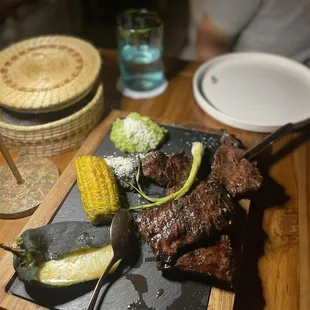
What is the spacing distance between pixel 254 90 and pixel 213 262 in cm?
79

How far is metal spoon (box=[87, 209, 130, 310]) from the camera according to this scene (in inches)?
33.0

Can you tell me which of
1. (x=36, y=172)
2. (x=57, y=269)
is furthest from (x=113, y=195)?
(x=36, y=172)

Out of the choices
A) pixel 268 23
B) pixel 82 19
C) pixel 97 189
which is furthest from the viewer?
pixel 82 19

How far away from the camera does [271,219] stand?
103cm

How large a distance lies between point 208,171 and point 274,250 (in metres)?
0.27

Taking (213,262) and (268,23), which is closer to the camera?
(213,262)

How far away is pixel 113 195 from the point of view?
3.08 feet

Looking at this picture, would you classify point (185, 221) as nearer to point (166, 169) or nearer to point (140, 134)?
point (166, 169)

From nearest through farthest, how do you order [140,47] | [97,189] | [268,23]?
[97,189]
[140,47]
[268,23]

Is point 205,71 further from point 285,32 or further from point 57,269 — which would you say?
point 57,269

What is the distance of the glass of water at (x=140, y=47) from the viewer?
1.37 metres

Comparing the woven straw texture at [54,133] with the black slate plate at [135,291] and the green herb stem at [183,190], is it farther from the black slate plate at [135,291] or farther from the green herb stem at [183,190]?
the black slate plate at [135,291]

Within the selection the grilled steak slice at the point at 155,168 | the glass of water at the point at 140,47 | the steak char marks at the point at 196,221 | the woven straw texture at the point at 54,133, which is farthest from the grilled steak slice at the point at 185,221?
the glass of water at the point at 140,47

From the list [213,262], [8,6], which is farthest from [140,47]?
[8,6]
